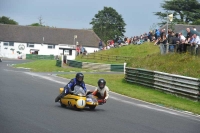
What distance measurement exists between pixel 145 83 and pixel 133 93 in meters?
3.60

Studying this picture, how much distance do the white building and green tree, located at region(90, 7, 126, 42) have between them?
33.9 ft

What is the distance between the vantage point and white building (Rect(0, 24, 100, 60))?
107 meters

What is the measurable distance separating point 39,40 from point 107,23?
2173 cm

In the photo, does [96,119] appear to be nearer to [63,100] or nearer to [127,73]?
[63,100]

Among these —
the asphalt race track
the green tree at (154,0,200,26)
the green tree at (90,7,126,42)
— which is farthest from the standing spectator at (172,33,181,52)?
the green tree at (90,7,126,42)

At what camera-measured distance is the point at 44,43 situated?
107875 mm

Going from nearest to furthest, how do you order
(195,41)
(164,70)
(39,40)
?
(195,41)
(164,70)
(39,40)

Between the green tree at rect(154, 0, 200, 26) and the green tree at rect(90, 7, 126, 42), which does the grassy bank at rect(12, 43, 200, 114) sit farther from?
the green tree at rect(90, 7, 126, 42)

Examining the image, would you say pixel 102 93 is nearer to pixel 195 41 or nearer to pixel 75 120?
pixel 75 120

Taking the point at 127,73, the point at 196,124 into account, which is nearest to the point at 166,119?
the point at 196,124

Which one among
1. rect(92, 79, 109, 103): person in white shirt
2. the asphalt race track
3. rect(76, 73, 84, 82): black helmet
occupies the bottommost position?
the asphalt race track

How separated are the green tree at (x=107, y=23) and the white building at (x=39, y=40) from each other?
10.3 meters

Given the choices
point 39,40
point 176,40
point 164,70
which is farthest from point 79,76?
point 39,40

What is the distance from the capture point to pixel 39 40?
109 meters
